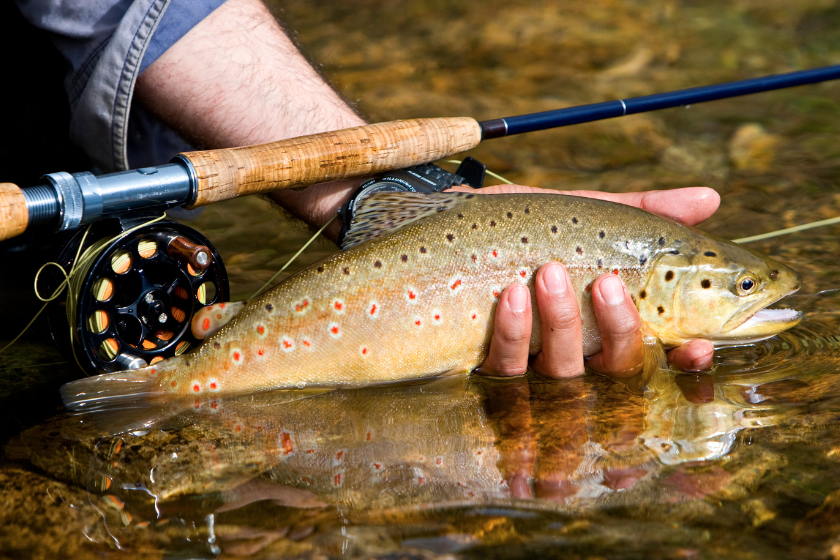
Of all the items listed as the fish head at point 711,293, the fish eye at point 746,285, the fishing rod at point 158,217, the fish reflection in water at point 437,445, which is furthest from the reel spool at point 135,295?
the fish eye at point 746,285

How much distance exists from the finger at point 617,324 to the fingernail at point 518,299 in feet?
0.77

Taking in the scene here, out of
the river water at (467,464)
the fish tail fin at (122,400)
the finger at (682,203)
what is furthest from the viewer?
the finger at (682,203)

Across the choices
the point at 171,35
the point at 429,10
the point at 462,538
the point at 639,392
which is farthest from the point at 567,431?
the point at 429,10

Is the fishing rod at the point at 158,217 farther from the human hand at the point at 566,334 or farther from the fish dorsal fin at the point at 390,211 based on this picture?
the human hand at the point at 566,334

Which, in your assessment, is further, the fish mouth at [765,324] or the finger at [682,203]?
the finger at [682,203]

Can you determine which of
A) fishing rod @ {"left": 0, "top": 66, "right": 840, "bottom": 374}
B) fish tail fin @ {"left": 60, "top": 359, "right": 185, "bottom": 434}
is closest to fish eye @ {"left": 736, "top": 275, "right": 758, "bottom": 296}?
fishing rod @ {"left": 0, "top": 66, "right": 840, "bottom": 374}

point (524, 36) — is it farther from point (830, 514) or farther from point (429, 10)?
point (830, 514)

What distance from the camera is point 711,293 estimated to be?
94.2 inches

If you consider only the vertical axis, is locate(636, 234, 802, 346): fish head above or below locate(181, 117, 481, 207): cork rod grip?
below

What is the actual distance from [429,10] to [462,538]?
721 cm

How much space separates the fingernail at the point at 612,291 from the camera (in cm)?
228

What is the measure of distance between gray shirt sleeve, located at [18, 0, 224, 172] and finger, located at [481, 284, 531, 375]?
1511 mm

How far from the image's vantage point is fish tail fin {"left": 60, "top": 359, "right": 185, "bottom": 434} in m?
2.10

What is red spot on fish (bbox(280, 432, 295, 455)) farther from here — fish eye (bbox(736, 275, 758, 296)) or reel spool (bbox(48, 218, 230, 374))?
fish eye (bbox(736, 275, 758, 296))
